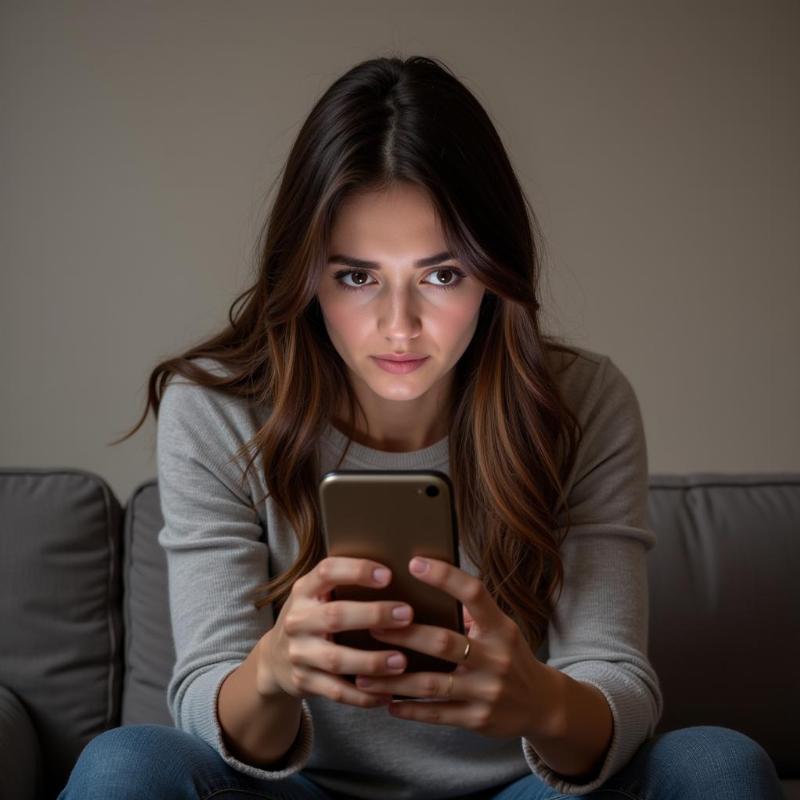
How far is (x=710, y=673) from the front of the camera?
5.65 ft

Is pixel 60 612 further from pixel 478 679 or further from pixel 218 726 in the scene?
pixel 478 679

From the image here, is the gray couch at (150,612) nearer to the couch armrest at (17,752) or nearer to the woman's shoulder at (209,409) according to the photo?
the couch armrest at (17,752)

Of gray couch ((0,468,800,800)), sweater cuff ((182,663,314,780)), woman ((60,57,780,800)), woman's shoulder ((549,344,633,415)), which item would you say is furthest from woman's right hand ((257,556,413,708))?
gray couch ((0,468,800,800))

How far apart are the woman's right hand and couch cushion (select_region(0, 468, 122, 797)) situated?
593mm

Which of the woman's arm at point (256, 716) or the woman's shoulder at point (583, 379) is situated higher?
the woman's shoulder at point (583, 379)

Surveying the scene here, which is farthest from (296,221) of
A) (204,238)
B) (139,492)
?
(204,238)

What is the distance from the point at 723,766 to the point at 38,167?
1.80 meters

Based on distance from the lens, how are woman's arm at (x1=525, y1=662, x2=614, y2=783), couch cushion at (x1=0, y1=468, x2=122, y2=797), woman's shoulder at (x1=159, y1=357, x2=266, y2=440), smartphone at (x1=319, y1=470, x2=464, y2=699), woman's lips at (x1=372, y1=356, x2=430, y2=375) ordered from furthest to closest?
1. couch cushion at (x1=0, y1=468, x2=122, y2=797)
2. woman's shoulder at (x1=159, y1=357, x2=266, y2=440)
3. woman's lips at (x1=372, y1=356, x2=430, y2=375)
4. woman's arm at (x1=525, y1=662, x2=614, y2=783)
5. smartphone at (x1=319, y1=470, x2=464, y2=699)

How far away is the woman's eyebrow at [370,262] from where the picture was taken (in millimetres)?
1272

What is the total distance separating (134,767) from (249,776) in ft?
0.53

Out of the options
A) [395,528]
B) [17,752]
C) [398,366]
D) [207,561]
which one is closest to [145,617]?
[17,752]

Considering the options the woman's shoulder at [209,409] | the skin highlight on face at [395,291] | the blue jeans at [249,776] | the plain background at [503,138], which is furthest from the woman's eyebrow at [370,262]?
the plain background at [503,138]

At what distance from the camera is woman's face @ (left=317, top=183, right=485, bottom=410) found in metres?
1.28

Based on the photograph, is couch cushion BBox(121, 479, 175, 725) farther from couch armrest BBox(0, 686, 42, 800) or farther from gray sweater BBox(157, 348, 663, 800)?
gray sweater BBox(157, 348, 663, 800)
